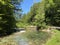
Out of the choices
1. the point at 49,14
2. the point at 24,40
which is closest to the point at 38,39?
the point at 24,40

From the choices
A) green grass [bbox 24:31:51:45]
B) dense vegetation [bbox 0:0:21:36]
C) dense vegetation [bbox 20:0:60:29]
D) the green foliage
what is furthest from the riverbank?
the green foliage

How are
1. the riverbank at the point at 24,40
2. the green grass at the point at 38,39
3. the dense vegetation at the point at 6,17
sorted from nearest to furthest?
the riverbank at the point at 24,40 < the green grass at the point at 38,39 < the dense vegetation at the point at 6,17

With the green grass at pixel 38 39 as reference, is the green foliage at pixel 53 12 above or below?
above

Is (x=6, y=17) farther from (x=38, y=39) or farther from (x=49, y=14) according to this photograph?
(x=49, y=14)

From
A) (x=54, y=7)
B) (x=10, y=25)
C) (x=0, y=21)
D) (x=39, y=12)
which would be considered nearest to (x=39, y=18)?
(x=39, y=12)

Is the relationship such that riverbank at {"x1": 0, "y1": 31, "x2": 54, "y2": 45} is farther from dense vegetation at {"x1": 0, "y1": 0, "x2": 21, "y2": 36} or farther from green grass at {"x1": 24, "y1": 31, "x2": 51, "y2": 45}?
dense vegetation at {"x1": 0, "y1": 0, "x2": 21, "y2": 36}

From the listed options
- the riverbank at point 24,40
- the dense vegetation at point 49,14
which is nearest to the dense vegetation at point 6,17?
the riverbank at point 24,40

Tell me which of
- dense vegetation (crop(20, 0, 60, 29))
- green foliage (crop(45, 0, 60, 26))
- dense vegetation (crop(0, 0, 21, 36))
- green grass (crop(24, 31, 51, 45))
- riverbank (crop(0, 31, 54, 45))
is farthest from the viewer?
dense vegetation (crop(20, 0, 60, 29))

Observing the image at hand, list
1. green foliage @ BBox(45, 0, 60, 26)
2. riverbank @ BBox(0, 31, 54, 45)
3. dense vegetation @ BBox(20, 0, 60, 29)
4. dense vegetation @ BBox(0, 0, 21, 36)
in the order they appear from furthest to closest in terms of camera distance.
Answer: dense vegetation @ BBox(20, 0, 60, 29) → green foliage @ BBox(45, 0, 60, 26) → dense vegetation @ BBox(0, 0, 21, 36) → riverbank @ BBox(0, 31, 54, 45)

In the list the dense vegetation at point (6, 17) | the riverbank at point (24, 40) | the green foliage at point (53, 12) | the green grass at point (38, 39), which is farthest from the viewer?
the green foliage at point (53, 12)

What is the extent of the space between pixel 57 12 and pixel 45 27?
16.9 feet

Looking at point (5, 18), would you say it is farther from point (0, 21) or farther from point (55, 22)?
point (55, 22)

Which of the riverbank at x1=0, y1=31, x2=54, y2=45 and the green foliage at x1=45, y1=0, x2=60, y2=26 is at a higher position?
the green foliage at x1=45, y1=0, x2=60, y2=26

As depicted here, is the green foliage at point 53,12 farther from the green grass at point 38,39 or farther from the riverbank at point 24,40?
the riverbank at point 24,40
